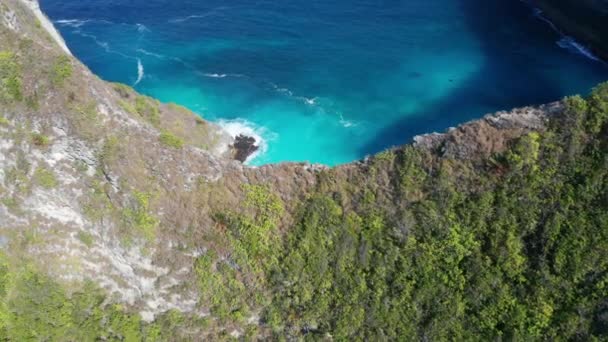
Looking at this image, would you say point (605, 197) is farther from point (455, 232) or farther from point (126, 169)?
point (126, 169)

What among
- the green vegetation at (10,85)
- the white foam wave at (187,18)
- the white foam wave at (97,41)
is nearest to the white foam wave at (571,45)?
the white foam wave at (187,18)

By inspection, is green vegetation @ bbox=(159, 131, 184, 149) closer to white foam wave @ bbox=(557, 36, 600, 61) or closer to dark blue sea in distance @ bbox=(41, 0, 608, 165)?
dark blue sea in distance @ bbox=(41, 0, 608, 165)

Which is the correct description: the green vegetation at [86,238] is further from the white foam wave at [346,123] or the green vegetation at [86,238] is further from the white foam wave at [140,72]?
the white foam wave at [140,72]

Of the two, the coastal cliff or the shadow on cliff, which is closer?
the coastal cliff

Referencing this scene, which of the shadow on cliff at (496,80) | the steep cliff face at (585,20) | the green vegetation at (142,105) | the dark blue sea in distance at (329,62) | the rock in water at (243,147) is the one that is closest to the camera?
the green vegetation at (142,105)

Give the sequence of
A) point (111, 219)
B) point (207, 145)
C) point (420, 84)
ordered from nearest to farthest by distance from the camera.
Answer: point (111, 219) < point (207, 145) < point (420, 84)

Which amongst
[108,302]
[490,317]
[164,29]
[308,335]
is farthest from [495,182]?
[164,29]

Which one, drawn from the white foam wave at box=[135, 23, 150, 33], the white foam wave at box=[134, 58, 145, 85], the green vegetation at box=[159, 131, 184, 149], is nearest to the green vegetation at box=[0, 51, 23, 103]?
the green vegetation at box=[159, 131, 184, 149]
